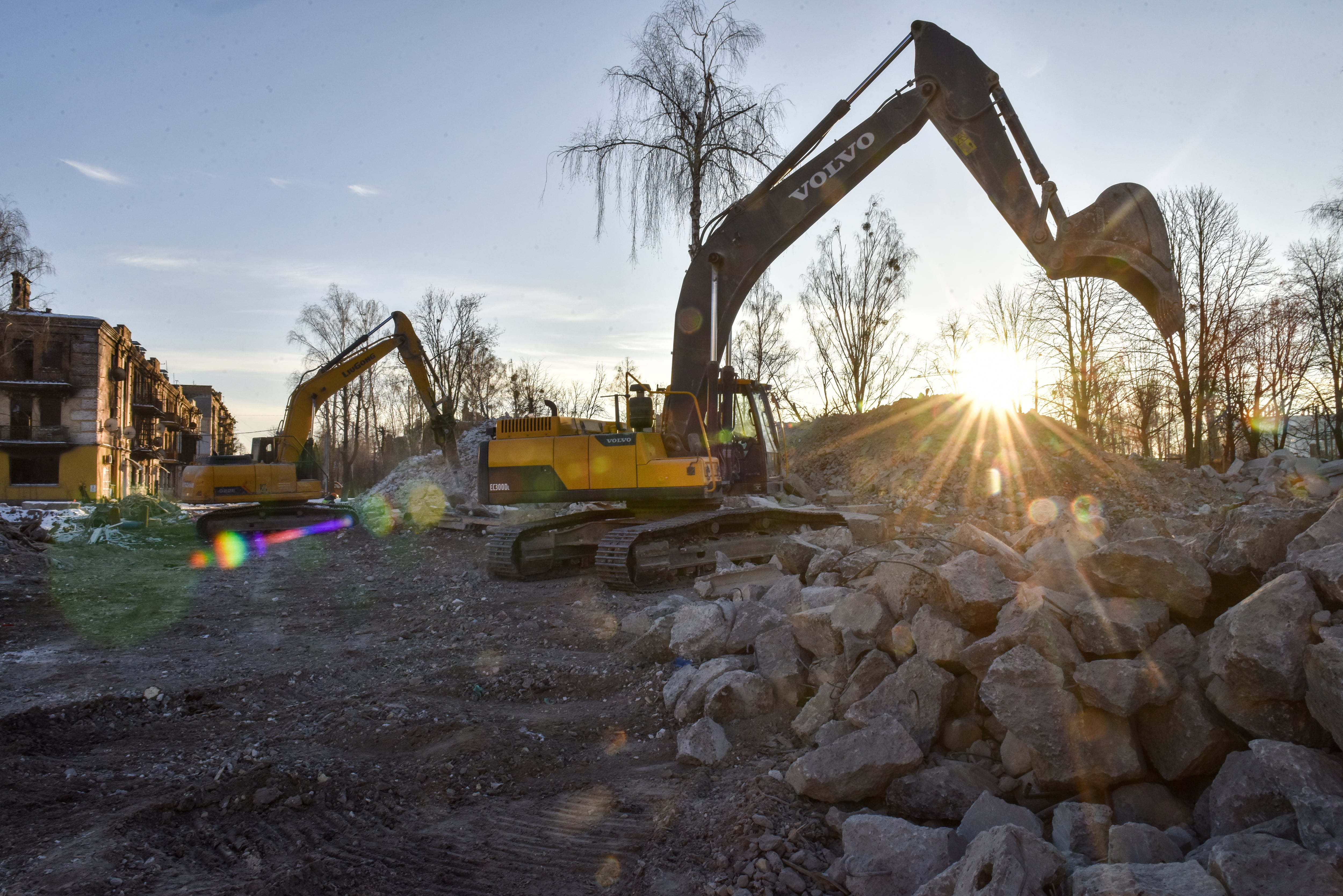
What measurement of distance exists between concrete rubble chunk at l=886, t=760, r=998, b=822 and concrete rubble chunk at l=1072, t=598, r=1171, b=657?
78 centimetres

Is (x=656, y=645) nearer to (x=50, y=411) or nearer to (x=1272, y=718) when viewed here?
(x=1272, y=718)

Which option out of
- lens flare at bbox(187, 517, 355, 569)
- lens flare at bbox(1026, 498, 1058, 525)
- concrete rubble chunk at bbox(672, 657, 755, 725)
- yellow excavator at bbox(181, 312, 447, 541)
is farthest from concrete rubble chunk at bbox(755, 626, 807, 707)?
yellow excavator at bbox(181, 312, 447, 541)

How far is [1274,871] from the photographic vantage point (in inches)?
90.3

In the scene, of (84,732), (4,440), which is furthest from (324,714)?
(4,440)

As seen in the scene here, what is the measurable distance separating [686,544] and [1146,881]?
24.7 feet

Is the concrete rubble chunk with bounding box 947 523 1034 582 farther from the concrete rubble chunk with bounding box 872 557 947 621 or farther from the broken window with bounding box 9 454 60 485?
the broken window with bounding box 9 454 60 485

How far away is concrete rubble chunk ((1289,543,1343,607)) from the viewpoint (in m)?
3.08

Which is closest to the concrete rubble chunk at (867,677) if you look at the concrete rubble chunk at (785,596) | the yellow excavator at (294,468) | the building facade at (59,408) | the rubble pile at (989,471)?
the concrete rubble chunk at (785,596)

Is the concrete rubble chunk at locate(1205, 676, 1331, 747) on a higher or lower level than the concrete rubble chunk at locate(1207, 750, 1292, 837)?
higher

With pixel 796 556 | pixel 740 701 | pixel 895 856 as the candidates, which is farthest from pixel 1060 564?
pixel 796 556

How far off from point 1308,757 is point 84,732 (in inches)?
242

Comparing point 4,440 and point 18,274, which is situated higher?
point 18,274

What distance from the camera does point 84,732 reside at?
489 cm

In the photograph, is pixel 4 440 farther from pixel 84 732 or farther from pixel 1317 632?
pixel 1317 632
